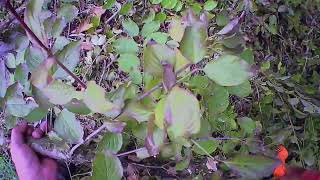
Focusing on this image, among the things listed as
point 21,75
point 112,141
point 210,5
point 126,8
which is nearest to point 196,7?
point 210,5

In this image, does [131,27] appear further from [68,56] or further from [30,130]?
[68,56]

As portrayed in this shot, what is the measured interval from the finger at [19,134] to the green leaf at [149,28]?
52 cm

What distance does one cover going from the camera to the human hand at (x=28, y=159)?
154 cm

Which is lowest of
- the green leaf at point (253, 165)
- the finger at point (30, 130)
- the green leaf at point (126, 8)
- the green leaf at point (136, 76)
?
the finger at point (30, 130)

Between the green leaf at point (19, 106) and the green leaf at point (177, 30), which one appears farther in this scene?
the green leaf at point (19, 106)

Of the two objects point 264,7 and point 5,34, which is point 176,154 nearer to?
point 5,34

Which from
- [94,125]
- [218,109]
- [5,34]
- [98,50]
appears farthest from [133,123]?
[98,50]

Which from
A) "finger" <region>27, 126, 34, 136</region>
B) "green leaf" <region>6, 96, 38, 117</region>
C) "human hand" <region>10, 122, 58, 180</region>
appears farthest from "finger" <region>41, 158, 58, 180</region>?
"green leaf" <region>6, 96, 38, 117</region>

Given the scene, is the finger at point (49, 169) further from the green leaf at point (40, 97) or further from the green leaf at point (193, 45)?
the green leaf at point (193, 45)

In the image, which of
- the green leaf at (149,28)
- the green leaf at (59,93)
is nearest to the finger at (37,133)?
the green leaf at (149,28)

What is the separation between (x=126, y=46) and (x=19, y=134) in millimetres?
487

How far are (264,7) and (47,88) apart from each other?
135cm

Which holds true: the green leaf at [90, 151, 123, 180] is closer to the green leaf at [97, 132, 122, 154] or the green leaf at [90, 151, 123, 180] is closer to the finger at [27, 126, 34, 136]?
the green leaf at [97, 132, 122, 154]

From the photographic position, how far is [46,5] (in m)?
1.64
